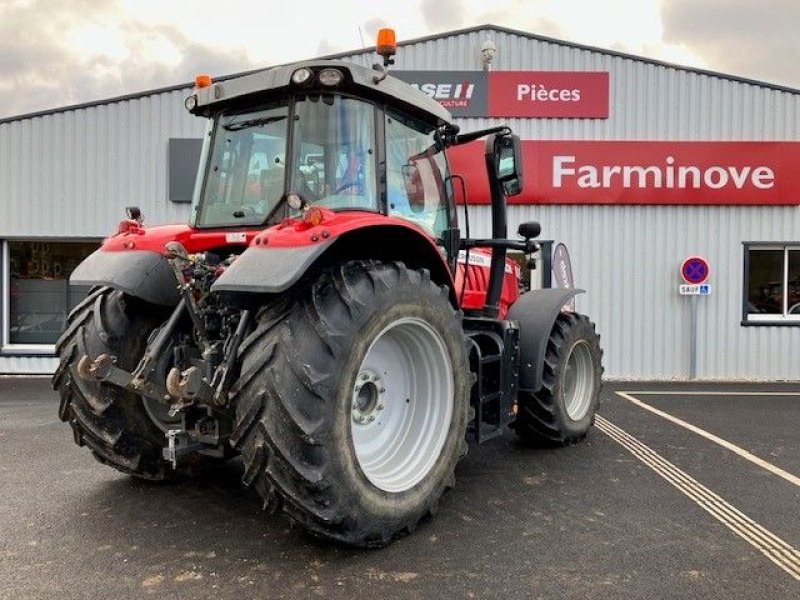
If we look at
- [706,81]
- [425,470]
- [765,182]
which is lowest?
[425,470]

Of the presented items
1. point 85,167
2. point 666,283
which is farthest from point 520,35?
point 85,167

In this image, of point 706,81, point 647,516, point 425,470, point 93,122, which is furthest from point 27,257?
point 706,81

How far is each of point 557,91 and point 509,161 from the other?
6684mm

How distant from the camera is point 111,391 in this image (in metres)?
3.46

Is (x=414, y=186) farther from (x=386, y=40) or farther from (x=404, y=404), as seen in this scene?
(x=404, y=404)

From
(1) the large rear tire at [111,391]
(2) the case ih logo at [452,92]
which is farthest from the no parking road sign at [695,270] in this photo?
(1) the large rear tire at [111,391]

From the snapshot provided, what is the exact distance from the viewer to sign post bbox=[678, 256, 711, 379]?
9922 mm

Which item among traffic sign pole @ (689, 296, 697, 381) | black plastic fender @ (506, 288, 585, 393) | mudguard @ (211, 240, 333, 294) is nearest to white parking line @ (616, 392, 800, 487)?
black plastic fender @ (506, 288, 585, 393)

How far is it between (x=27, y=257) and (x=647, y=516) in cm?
1069

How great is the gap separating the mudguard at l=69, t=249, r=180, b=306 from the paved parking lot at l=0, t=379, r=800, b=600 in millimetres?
1234

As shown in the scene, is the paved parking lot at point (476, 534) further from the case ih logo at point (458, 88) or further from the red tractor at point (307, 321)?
the case ih logo at point (458, 88)

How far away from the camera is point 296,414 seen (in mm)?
2635

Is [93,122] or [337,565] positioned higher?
[93,122]

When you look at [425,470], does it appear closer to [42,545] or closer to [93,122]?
[42,545]
